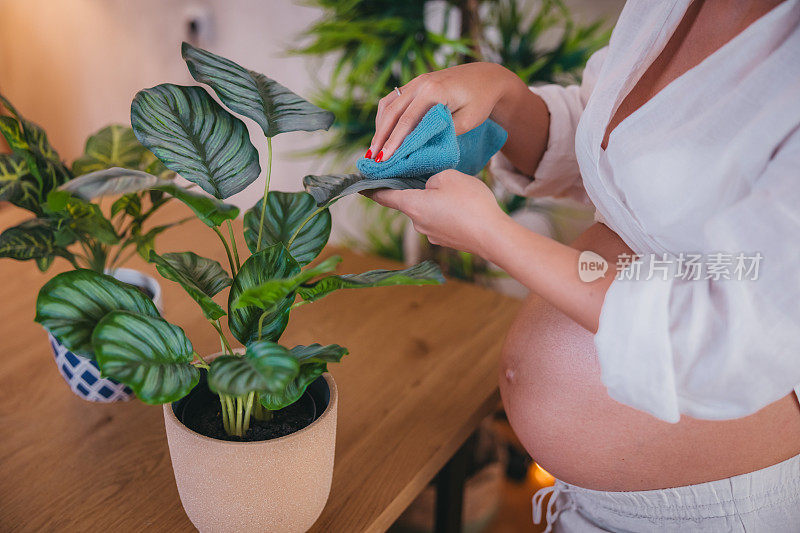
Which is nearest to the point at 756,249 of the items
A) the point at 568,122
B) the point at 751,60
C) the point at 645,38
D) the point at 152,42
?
the point at 751,60

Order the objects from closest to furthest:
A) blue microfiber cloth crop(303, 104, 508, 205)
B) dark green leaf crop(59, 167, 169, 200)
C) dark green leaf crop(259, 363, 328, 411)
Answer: dark green leaf crop(59, 167, 169, 200), dark green leaf crop(259, 363, 328, 411), blue microfiber cloth crop(303, 104, 508, 205)

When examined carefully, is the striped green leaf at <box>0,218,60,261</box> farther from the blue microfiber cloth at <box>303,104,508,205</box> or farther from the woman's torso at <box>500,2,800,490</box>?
the woman's torso at <box>500,2,800,490</box>

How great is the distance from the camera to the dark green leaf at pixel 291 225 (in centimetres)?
67

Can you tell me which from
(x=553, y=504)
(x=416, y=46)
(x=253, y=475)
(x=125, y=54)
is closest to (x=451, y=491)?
(x=553, y=504)

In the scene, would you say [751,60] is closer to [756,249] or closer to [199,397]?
[756,249]

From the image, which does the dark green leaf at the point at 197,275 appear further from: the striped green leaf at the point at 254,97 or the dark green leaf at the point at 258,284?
the striped green leaf at the point at 254,97

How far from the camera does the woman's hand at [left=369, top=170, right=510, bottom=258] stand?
2.02 feet

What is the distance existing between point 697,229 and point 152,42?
229 centimetres

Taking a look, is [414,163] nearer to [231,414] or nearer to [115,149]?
[231,414]

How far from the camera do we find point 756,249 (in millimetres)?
522

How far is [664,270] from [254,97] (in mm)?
458

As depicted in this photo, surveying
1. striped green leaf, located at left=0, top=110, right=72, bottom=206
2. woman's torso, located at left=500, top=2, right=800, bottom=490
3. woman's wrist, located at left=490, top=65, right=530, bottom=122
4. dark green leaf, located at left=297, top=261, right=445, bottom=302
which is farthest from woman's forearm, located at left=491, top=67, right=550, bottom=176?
striped green leaf, located at left=0, top=110, right=72, bottom=206

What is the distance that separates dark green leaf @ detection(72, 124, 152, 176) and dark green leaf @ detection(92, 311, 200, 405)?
42cm

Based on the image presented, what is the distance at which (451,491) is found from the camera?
103 centimetres
